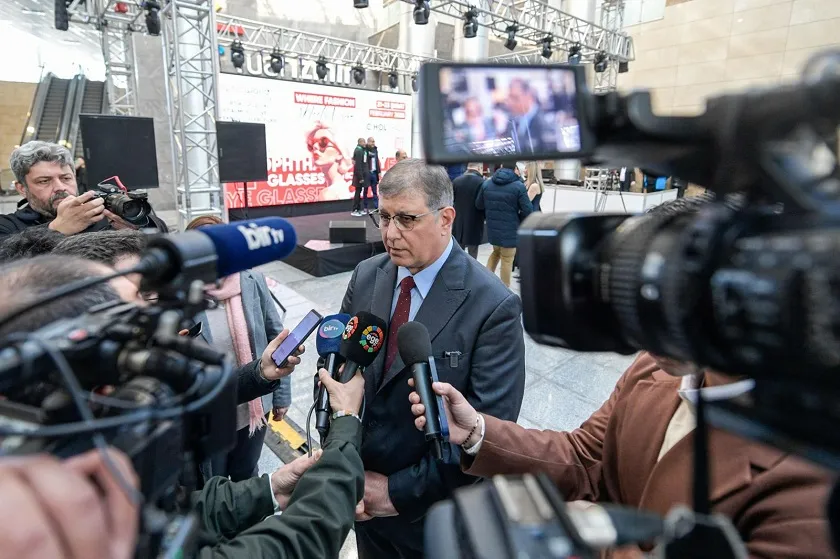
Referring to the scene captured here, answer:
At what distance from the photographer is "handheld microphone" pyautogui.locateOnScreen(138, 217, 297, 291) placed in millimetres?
485

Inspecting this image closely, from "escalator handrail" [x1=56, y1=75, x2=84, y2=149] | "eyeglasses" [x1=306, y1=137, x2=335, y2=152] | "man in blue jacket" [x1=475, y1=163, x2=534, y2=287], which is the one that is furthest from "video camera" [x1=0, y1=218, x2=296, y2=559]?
"escalator handrail" [x1=56, y1=75, x2=84, y2=149]

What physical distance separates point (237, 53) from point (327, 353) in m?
9.45

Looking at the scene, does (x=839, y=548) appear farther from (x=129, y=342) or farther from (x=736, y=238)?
(x=129, y=342)

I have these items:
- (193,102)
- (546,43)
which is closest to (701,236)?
(193,102)

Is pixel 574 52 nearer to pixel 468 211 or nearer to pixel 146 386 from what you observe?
pixel 468 211

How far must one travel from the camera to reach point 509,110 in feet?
1.79

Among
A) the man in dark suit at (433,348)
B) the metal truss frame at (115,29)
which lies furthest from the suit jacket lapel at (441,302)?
the metal truss frame at (115,29)

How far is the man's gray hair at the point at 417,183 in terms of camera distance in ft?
4.94

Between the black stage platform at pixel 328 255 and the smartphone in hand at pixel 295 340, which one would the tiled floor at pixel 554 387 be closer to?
the smartphone in hand at pixel 295 340

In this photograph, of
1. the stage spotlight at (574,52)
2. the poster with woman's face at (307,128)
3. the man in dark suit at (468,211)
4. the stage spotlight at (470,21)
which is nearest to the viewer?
the man in dark suit at (468,211)

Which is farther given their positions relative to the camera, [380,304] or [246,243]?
[380,304]

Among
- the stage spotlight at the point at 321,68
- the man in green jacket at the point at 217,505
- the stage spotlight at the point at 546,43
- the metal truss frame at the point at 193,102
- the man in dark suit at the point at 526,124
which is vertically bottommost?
the man in green jacket at the point at 217,505

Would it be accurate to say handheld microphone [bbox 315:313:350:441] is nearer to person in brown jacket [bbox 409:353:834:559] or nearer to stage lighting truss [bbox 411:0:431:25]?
person in brown jacket [bbox 409:353:834:559]

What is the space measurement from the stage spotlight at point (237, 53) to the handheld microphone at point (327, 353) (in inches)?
363
